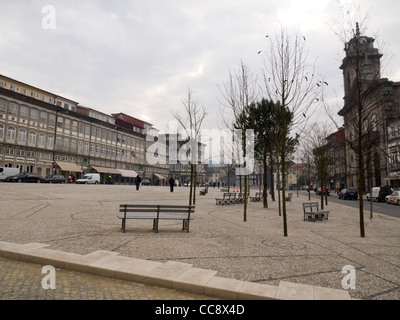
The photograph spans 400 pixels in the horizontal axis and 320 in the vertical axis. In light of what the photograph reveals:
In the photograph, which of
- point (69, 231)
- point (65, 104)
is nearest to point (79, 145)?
point (65, 104)

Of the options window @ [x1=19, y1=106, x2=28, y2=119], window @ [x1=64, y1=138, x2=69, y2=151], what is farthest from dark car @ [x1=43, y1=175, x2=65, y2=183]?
window @ [x1=64, y1=138, x2=69, y2=151]

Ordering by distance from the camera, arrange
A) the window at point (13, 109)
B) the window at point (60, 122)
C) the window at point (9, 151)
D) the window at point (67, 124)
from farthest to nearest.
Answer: the window at point (67, 124), the window at point (60, 122), the window at point (13, 109), the window at point (9, 151)

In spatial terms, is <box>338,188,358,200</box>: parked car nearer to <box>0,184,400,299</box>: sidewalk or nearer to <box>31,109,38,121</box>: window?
<box>0,184,400,299</box>: sidewalk

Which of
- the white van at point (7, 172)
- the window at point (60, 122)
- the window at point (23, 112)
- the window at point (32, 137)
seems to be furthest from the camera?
the window at point (60, 122)

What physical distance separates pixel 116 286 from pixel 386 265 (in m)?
5.31

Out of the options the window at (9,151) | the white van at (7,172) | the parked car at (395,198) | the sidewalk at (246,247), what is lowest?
the sidewalk at (246,247)

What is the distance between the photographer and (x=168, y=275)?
4707 millimetres

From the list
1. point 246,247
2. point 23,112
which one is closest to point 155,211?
point 246,247

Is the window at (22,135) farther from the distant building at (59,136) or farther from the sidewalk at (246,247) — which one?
the sidewalk at (246,247)

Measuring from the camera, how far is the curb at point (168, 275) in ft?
13.5

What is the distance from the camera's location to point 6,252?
582 centimetres

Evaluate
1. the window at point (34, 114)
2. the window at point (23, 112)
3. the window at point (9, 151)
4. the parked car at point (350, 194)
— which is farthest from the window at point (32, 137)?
the parked car at point (350, 194)
